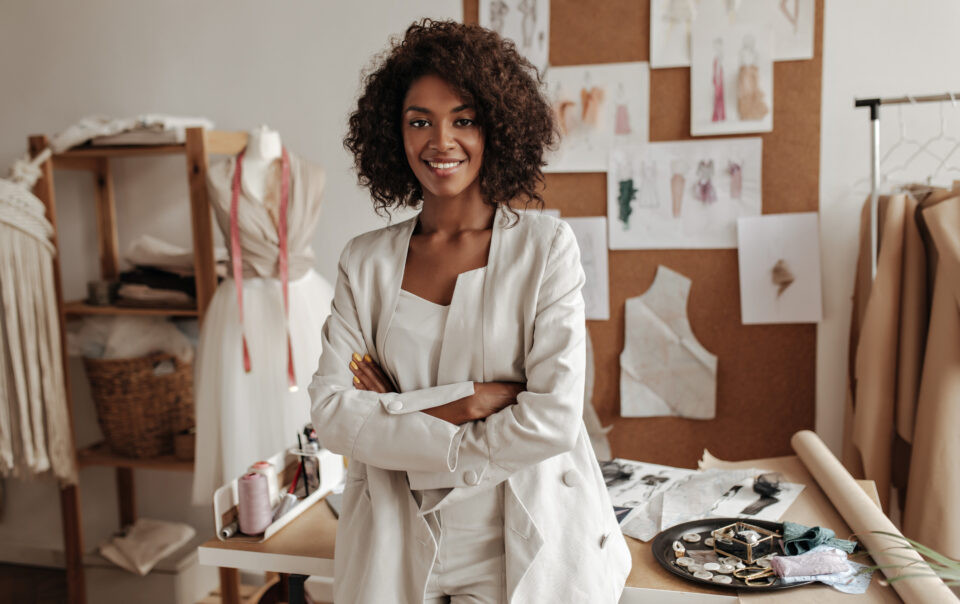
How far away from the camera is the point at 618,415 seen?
9.09 ft

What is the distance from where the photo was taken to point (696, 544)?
1.50m

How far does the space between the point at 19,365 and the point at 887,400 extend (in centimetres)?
275

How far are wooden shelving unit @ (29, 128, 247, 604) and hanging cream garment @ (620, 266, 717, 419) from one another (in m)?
1.44

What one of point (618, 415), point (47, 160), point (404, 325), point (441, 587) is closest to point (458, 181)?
point (404, 325)

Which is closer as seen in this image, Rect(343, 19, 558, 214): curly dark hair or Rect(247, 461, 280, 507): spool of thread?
Rect(343, 19, 558, 214): curly dark hair

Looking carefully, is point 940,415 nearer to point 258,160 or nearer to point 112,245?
point 258,160

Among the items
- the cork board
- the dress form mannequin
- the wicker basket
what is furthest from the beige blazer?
the wicker basket

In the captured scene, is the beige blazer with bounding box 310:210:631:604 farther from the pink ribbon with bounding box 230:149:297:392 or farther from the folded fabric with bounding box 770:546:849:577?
the pink ribbon with bounding box 230:149:297:392

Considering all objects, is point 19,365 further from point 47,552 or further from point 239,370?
point 47,552

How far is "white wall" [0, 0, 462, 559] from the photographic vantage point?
112 inches

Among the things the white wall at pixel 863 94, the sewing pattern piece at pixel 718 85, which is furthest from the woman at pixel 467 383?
the white wall at pixel 863 94

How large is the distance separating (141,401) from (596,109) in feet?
6.16

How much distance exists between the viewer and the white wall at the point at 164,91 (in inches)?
112

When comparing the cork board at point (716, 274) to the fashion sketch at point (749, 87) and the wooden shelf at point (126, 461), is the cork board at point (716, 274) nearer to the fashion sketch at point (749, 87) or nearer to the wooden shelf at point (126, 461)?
the fashion sketch at point (749, 87)
